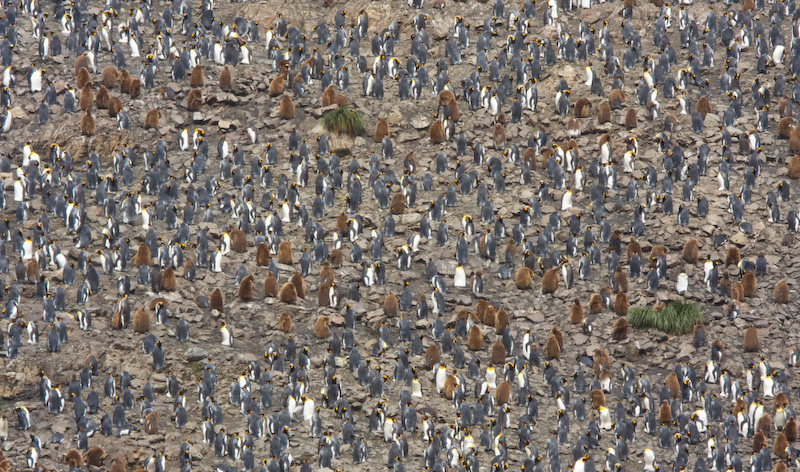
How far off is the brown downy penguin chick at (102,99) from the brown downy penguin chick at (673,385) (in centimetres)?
1858

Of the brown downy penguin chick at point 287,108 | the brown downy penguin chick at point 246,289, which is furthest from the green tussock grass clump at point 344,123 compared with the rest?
the brown downy penguin chick at point 246,289

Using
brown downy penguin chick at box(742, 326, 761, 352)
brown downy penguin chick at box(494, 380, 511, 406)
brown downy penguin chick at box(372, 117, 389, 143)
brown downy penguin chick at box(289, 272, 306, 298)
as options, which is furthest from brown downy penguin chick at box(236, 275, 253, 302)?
brown downy penguin chick at box(742, 326, 761, 352)

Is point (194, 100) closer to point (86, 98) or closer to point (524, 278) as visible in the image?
point (86, 98)

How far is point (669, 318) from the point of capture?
34.8 m

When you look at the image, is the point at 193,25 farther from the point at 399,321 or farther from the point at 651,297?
the point at 651,297

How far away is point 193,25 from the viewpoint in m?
44.5

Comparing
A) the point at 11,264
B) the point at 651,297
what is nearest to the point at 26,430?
the point at 11,264

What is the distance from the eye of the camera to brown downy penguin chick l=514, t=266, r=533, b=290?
35938mm

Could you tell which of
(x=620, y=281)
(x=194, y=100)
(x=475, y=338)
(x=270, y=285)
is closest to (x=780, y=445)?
(x=620, y=281)

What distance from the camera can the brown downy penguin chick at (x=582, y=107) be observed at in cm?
4088

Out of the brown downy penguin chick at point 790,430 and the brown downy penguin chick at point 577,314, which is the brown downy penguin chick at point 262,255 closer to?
the brown downy penguin chick at point 577,314

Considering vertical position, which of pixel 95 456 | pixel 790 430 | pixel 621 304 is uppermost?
pixel 621 304

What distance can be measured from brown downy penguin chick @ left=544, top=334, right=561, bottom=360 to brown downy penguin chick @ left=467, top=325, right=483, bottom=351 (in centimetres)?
167

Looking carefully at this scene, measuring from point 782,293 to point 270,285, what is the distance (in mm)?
13174
